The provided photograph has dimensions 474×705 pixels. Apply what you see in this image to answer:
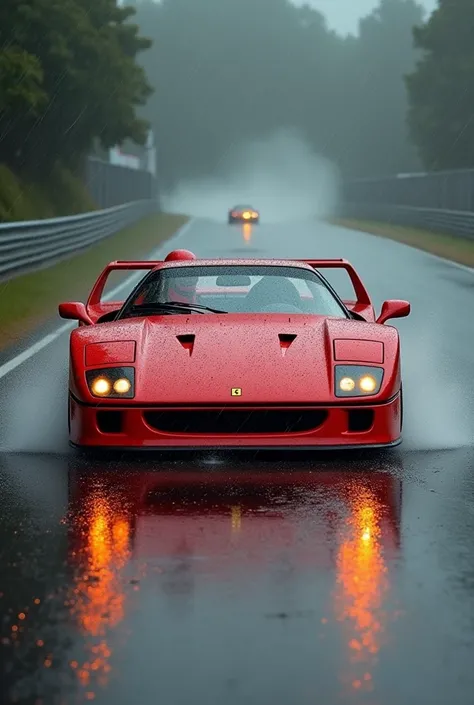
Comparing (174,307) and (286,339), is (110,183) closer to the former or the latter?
(174,307)

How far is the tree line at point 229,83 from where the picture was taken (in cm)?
4541

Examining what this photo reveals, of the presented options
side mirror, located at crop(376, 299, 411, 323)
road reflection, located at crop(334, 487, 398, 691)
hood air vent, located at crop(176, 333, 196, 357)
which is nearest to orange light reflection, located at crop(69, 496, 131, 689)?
road reflection, located at crop(334, 487, 398, 691)

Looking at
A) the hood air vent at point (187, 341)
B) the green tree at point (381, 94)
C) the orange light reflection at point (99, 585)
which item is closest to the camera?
the orange light reflection at point (99, 585)

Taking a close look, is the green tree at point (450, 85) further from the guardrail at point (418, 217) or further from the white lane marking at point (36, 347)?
the white lane marking at point (36, 347)

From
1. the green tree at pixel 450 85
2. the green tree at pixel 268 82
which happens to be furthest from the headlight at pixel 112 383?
the green tree at pixel 268 82

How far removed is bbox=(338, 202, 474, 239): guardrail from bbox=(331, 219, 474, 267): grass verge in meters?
0.26

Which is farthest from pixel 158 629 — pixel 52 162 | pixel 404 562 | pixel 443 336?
pixel 52 162

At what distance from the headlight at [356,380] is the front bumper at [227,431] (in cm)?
8

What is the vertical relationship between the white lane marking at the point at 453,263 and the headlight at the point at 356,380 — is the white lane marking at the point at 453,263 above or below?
below

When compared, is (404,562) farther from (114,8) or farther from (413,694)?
(114,8)

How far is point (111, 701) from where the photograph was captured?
13.3 ft

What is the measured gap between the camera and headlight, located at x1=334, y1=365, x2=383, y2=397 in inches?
301

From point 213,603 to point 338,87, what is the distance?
17733cm

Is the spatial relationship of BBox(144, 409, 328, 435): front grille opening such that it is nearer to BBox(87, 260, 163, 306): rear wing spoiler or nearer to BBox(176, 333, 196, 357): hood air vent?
BBox(176, 333, 196, 357): hood air vent
